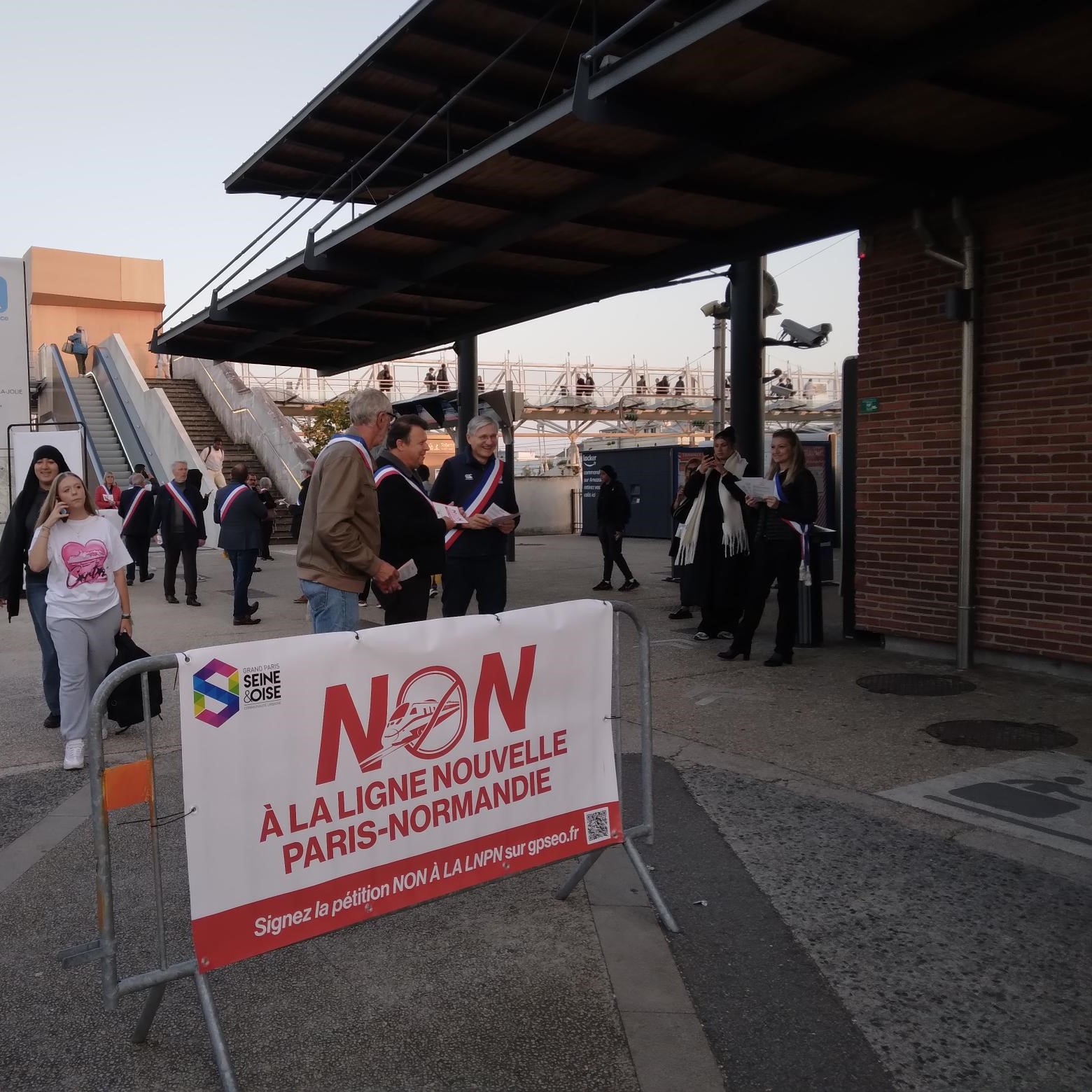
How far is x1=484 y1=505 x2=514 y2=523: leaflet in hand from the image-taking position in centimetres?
664

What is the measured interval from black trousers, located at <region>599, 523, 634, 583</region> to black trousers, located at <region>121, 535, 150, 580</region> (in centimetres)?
671

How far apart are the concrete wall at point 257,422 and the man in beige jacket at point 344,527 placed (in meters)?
18.5

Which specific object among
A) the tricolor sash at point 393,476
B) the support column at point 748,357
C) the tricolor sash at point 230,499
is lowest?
the tricolor sash at point 230,499

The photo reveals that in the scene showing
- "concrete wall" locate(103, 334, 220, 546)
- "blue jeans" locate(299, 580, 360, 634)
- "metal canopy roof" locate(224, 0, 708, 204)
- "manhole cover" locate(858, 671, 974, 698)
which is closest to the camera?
"blue jeans" locate(299, 580, 360, 634)

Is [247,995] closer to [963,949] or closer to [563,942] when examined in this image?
[563,942]

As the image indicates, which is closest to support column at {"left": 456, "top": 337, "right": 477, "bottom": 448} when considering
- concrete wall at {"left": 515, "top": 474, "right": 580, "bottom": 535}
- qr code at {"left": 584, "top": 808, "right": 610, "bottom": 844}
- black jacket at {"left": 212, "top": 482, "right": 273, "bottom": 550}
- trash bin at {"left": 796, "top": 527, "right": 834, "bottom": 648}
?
black jacket at {"left": 212, "top": 482, "right": 273, "bottom": 550}

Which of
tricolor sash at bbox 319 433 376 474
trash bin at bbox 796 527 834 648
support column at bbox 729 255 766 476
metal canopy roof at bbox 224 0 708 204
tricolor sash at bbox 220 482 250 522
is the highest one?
metal canopy roof at bbox 224 0 708 204

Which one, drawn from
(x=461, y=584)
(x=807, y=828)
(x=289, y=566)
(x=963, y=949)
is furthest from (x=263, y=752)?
(x=289, y=566)

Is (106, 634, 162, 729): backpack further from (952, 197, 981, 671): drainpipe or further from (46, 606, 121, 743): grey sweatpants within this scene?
(952, 197, 981, 671): drainpipe

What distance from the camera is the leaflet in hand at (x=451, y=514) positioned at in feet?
21.5

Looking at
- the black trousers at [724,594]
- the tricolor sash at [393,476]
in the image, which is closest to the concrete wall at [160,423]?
the black trousers at [724,594]

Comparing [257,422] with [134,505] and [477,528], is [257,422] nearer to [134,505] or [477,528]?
[134,505]

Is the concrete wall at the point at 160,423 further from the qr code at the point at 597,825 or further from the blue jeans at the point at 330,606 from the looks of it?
the qr code at the point at 597,825

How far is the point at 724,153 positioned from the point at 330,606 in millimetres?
3938
